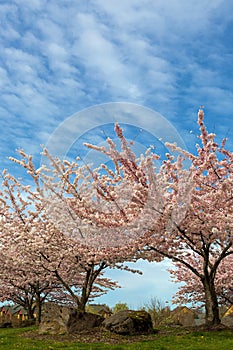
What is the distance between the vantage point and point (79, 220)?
1639 cm

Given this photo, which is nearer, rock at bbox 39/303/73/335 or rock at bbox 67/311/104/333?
rock at bbox 67/311/104/333

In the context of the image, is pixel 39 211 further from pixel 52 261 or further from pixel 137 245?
pixel 137 245

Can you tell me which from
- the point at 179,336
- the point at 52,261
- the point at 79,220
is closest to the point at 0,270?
the point at 52,261

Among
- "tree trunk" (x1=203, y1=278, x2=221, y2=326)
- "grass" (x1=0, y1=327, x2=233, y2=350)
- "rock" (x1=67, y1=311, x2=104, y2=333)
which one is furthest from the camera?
"rock" (x1=67, y1=311, x2=104, y2=333)

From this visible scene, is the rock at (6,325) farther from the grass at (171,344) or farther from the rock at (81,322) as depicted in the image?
the grass at (171,344)

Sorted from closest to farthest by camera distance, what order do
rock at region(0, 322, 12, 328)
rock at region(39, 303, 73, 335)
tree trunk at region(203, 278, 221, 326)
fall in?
1. tree trunk at region(203, 278, 221, 326)
2. rock at region(39, 303, 73, 335)
3. rock at region(0, 322, 12, 328)

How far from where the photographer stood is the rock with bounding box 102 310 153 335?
15.1 meters

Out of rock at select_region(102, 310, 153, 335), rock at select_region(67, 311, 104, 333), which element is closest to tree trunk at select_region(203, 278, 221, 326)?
rock at select_region(102, 310, 153, 335)

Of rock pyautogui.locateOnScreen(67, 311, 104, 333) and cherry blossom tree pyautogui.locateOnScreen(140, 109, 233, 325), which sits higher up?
cherry blossom tree pyautogui.locateOnScreen(140, 109, 233, 325)

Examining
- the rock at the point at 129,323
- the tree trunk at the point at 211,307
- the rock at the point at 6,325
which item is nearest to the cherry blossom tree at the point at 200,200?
the tree trunk at the point at 211,307

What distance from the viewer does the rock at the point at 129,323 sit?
15070 mm

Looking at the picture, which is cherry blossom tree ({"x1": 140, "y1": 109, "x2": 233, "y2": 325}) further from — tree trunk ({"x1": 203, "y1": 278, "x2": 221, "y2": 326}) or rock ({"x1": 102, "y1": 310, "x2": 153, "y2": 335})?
rock ({"x1": 102, "y1": 310, "x2": 153, "y2": 335})

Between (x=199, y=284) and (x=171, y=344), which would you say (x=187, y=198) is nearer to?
(x=171, y=344)

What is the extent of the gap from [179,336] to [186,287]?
1251 centimetres
